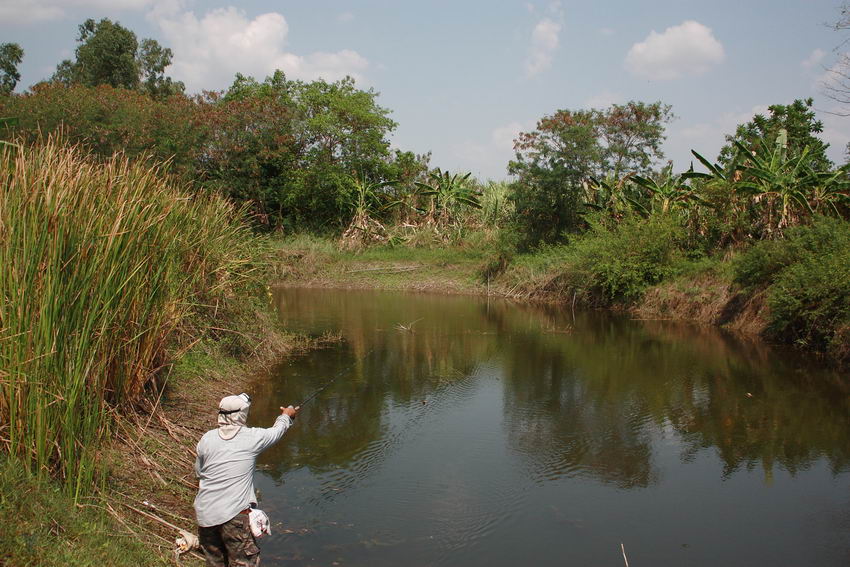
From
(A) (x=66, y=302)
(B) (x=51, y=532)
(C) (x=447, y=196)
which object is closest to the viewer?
(B) (x=51, y=532)

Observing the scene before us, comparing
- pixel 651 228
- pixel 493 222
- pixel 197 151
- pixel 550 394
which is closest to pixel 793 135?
pixel 651 228

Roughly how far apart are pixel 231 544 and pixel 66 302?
2.00 metres

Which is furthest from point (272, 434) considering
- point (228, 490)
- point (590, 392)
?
point (590, 392)

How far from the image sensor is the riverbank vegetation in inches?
190

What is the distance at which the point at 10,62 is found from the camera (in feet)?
127

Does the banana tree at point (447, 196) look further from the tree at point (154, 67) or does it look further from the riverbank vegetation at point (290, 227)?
the tree at point (154, 67)

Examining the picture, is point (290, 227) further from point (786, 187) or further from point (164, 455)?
point (164, 455)

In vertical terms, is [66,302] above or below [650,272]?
below

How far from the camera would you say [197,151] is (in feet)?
96.0

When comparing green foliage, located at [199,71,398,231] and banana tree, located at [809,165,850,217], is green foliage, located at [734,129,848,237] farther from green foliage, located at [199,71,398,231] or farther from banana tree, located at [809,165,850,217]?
green foliage, located at [199,71,398,231]

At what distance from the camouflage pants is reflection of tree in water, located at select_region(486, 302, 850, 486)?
4.03 meters

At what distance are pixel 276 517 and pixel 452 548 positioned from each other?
1.68 meters

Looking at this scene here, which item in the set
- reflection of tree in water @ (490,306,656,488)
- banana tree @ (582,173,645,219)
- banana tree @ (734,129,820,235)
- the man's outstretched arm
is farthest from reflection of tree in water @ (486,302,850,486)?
banana tree @ (582,173,645,219)

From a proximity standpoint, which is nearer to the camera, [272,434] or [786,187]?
[272,434]
